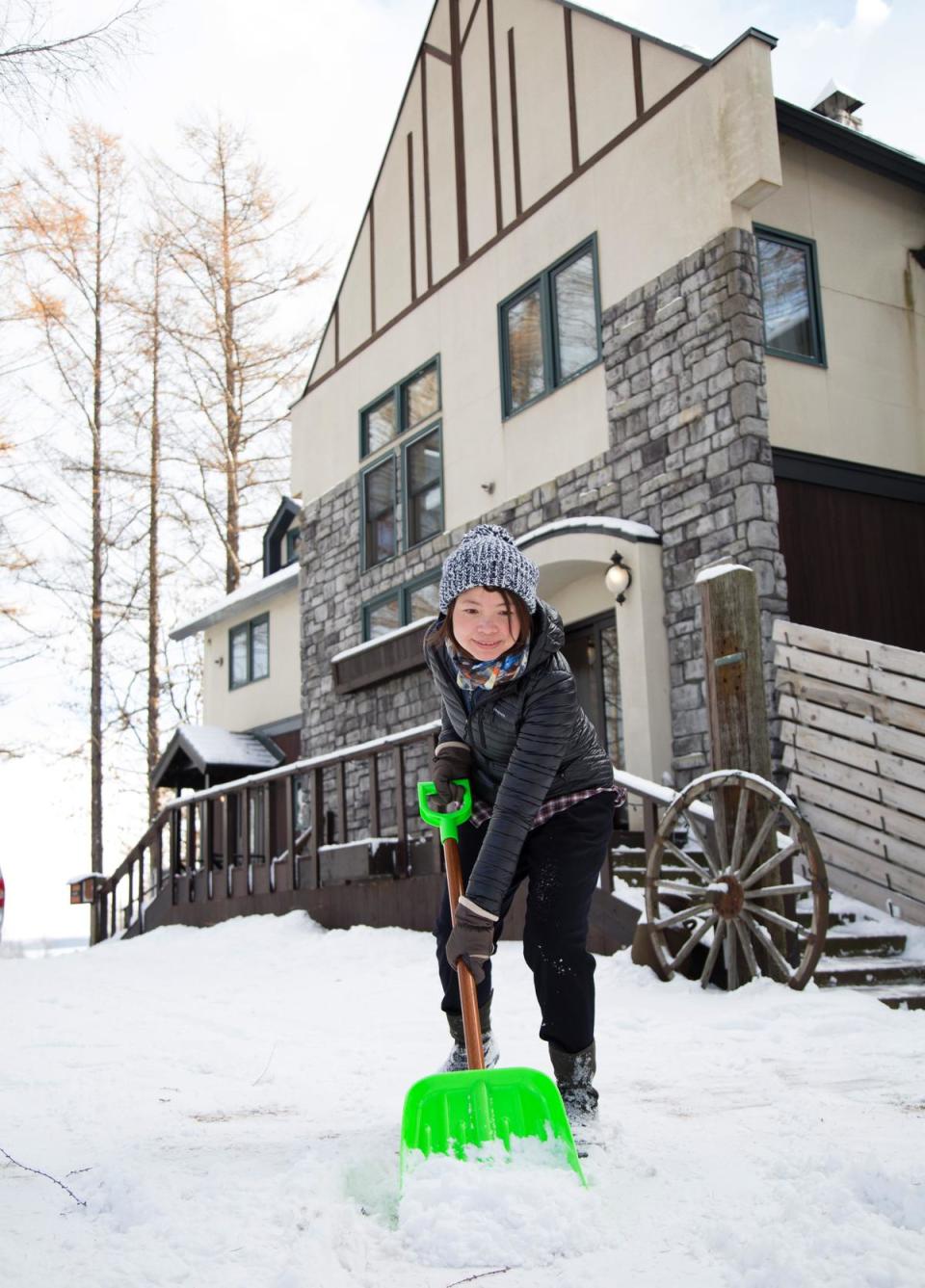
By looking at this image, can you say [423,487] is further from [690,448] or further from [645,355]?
[690,448]

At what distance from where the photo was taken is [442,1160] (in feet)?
7.61

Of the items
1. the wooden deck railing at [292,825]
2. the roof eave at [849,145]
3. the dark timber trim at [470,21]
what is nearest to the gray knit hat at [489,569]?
the wooden deck railing at [292,825]

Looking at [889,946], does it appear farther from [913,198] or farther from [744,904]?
[913,198]

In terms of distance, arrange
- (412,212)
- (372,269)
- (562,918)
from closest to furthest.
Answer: (562,918), (412,212), (372,269)

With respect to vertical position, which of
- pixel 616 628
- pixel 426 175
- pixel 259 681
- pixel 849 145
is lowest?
pixel 616 628

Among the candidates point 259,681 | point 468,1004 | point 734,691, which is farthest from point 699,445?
point 259,681

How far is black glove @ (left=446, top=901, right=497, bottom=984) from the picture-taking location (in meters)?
2.71

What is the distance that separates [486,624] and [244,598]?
1601 centimetres

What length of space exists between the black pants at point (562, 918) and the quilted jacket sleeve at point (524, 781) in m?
0.11

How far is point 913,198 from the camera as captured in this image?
437 inches

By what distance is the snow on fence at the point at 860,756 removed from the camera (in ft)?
22.6

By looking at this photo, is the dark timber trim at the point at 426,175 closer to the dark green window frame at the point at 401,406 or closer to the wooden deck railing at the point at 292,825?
the dark green window frame at the point at 401,406

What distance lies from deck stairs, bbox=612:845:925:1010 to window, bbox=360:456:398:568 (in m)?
8.25

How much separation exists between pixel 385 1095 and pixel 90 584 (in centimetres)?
1887
